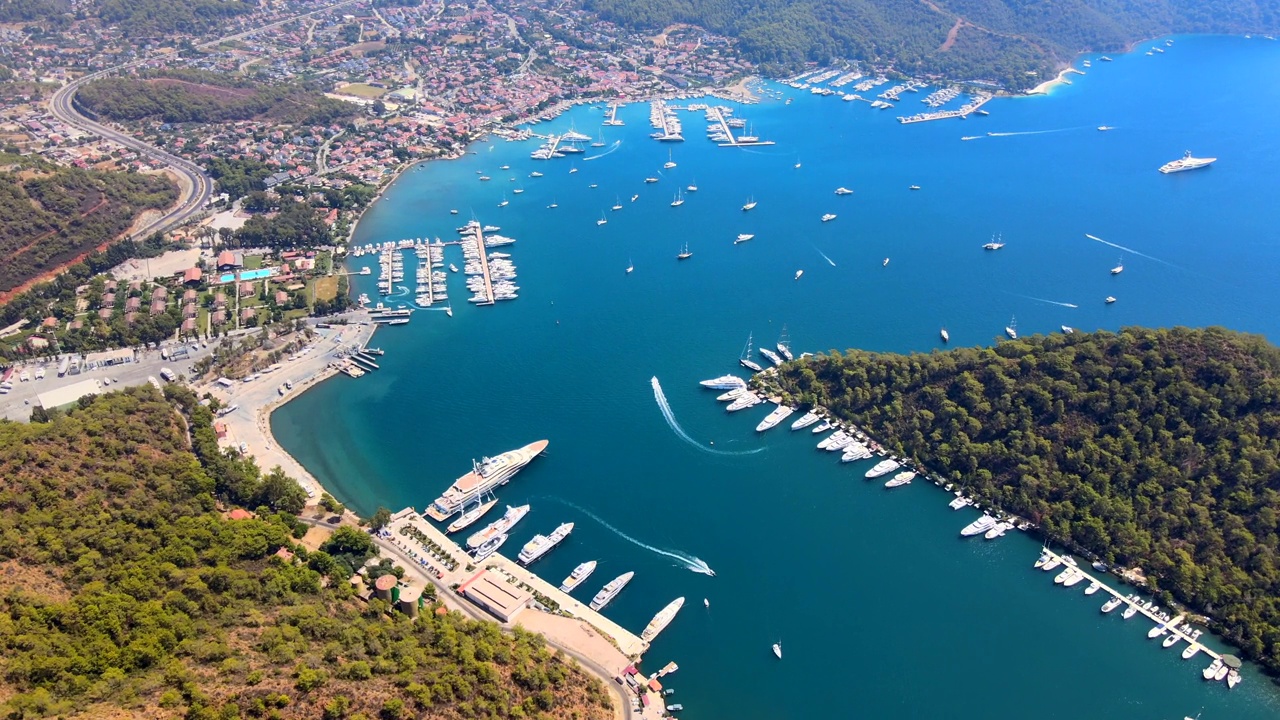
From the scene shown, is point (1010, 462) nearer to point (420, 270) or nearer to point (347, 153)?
point (420, 270)

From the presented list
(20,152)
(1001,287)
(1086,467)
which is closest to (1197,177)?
(1001,287)

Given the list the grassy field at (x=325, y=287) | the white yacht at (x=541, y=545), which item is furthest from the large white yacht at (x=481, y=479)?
the grassy field at (x=325, y=287)

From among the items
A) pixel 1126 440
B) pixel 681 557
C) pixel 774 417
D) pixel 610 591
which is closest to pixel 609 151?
pixel 774 417

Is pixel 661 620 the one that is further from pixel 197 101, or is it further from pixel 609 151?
pixel 197 101

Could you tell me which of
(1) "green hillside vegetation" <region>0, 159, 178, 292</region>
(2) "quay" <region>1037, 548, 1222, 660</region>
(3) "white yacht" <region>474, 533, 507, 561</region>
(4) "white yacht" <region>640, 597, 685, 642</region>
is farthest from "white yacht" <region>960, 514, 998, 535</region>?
(1) "green hillside vegetation" <region>0, 159, 178, 292</region>

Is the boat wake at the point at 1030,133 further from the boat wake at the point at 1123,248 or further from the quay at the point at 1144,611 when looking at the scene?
the quay at the point at 1144,611

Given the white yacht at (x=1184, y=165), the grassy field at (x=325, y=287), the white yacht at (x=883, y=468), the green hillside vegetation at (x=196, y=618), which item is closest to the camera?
the green hillside vegetation at (x=196, y=618)

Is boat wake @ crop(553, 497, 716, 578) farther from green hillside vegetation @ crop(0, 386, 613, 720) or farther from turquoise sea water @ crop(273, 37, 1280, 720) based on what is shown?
green hillside vegetation @ crop(0, 386, 613, 720)
